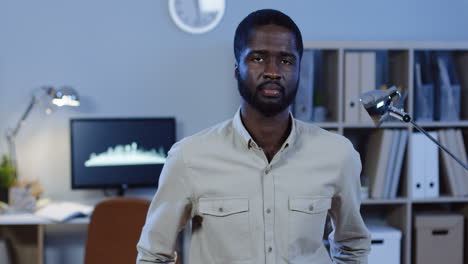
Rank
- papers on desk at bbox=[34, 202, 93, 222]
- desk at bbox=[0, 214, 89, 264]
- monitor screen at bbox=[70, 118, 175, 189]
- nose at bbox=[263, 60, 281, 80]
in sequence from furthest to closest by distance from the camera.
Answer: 1. desk at bbox=[0, 214, 89, 264]
2. monitor screen at bbox=[70, 118, 175, 189]
3. papers on desk at bbox=[34, 202, 93, 222]
4. nose at bbox=[263, 60, 281, 80]

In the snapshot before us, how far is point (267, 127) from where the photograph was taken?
4.38ft

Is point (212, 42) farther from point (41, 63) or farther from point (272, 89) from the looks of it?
point (272, 89)

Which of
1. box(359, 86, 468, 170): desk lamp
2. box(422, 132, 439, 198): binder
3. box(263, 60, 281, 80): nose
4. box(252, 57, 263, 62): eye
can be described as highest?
box(252, 57, 263, 62): eye

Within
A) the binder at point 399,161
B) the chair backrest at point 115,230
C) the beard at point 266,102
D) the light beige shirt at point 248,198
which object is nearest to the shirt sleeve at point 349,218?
the light beige shirt at point 248,198

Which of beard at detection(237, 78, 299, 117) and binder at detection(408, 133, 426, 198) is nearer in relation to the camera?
beard at detection(237, 78, 299, 117)

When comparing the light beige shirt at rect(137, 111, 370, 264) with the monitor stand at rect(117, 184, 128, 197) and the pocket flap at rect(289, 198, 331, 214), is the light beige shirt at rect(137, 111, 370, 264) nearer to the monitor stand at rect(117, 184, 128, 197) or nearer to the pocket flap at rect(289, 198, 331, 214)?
the pocket flap at rect(289, 198, 331, 214)

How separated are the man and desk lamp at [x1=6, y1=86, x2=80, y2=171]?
1770mm

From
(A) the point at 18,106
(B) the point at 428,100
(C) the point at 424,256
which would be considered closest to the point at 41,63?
(A) the point at 18,106

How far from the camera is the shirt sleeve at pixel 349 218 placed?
137 centimetres

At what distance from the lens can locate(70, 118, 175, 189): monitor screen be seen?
3.08 m

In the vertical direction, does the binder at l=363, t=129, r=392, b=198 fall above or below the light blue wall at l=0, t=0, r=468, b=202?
below

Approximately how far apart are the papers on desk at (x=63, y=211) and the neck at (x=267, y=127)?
5.92 ft

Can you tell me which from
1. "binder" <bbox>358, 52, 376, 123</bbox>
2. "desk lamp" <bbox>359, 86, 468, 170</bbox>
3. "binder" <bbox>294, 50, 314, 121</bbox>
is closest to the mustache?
"desk lamp" <bbox>359, 86, 468, 170</bbox>

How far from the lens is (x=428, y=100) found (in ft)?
9.71
